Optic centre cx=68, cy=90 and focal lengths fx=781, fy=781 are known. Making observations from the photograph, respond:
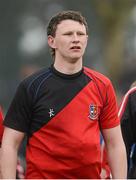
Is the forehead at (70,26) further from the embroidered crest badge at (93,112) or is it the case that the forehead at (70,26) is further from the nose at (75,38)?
the embroidered crest badge at (93,112)

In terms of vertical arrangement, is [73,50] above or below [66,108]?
above

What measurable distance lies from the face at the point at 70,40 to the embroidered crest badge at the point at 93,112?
0.29 m

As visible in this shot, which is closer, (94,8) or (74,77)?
(74,77)

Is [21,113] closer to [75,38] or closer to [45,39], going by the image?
[75,38]

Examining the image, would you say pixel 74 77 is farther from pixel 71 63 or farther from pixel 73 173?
pixel 73 173

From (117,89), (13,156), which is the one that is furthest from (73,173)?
(117,89)

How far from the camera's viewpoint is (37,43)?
7.75 meters

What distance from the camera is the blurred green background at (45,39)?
7.74 metres

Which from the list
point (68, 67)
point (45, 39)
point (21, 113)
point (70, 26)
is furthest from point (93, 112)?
point (45, 39)

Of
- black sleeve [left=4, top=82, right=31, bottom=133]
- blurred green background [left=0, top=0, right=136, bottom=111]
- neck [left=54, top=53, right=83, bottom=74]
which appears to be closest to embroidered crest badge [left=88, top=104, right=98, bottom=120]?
neck [left=54, top=53, right=83, bottom=74]

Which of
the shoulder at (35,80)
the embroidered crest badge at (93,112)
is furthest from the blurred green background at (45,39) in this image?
the embroidered crest badge at (93,112)

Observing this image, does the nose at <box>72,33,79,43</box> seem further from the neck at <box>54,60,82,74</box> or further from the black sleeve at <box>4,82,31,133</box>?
the black sleeve at <box>4,82,31,133</box>

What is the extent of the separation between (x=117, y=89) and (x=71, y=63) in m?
3.26

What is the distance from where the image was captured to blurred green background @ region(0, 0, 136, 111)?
25.4 ft
